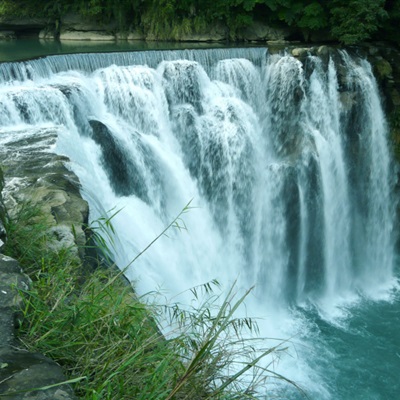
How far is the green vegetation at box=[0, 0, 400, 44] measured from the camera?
1164 centimetres

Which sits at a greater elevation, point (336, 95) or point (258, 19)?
point (258, 19)

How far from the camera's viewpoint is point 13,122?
712 centimetres

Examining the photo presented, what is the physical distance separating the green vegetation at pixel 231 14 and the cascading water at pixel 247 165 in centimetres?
186

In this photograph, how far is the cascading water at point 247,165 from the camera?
7.23 m

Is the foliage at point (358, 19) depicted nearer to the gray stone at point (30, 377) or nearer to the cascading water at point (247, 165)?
the cascading water at point (247, 165)

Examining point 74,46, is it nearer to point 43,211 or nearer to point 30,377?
point 43,211

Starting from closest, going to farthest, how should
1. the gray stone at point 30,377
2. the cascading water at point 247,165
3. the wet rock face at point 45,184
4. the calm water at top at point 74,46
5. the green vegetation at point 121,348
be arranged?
the gray stone at point 30,377
the green vegetation at point 121,348
the wet rock face at point 45,184
the cascading water at point 247,165
the calm water at top at point 74,46

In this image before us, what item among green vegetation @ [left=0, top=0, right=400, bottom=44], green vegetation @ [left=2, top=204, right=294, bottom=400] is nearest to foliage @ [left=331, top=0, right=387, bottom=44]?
green vegetation @ [left=0, top=0, right=400, bottom=44]

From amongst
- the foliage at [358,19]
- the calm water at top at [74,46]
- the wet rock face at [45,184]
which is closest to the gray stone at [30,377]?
the wet rock face at [45,184]

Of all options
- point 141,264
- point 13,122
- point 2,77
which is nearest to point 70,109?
point 13,122

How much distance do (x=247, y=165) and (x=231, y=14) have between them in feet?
25.5

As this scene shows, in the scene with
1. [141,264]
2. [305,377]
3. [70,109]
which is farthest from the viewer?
[70,109]

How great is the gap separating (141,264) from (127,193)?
5.94 feet

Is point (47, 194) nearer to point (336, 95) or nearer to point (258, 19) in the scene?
point (336, 95)
